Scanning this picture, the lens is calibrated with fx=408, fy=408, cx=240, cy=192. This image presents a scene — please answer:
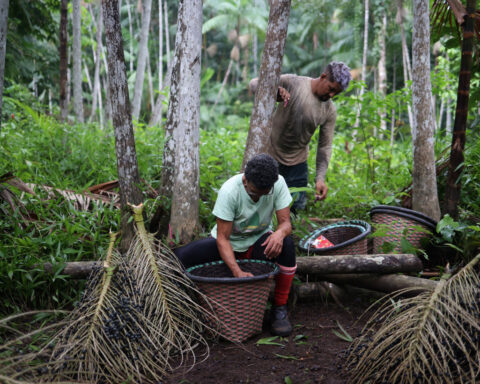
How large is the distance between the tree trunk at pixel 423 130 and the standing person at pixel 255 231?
1.65 metres

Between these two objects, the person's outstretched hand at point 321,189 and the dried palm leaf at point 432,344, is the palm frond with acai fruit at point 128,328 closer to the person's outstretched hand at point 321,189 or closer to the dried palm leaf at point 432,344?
the dried palm leaf at point 432,344

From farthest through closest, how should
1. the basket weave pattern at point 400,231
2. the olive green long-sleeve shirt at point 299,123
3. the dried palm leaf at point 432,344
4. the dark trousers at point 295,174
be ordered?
1. the dark trousers at point 295,174
2. the olive green long-sleeve shirt at point 299,123
3. the basket weave pattern at point 400,231
4. the dried palm leaf at point 432,344

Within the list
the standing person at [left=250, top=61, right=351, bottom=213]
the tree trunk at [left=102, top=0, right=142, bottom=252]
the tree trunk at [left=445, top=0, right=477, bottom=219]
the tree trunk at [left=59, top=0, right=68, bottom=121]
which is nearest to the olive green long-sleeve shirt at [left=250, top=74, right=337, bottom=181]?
the standing person at [left=250, top=61, right=351, bottom=213]

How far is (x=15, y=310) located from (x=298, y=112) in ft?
9.76

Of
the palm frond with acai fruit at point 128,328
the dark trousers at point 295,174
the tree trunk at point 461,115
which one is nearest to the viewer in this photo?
the palm frond with acai fruit at point 128,328

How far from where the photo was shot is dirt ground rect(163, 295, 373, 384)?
7.80ft

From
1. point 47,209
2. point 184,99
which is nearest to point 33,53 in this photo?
point 47,209

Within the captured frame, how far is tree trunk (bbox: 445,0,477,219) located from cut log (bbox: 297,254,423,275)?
0.74 m

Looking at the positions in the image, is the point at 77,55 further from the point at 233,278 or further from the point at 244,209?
the point at 233,278

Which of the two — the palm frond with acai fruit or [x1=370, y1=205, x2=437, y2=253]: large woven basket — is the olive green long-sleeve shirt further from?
the palm frond with acai fruit

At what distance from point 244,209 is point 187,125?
1.00 meters

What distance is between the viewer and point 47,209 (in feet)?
12.1

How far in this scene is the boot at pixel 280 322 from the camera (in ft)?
9.54

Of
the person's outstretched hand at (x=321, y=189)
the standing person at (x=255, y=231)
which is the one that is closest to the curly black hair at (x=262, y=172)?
the standing person at (x=255, y=231)
